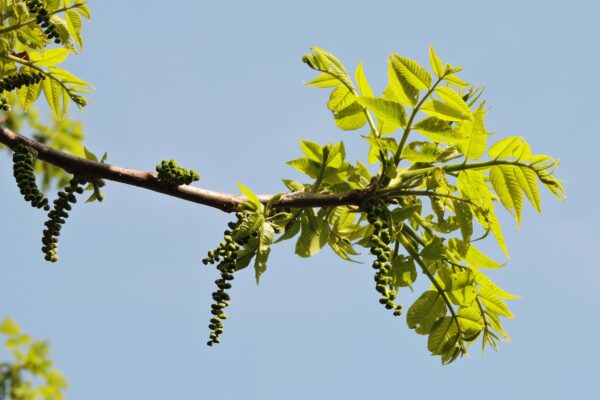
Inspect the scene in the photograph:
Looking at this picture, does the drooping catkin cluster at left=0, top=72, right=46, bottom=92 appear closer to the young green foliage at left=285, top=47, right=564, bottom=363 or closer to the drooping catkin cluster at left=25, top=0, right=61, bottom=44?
the drooping catkin cluster at left=25, top=0, right=61, bottom=44

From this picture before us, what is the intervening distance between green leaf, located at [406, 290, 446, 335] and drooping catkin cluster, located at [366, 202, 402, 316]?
0.72 meters

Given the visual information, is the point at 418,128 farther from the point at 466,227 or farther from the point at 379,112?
the point at 466,227

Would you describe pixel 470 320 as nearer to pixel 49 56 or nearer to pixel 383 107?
pixel 383 107

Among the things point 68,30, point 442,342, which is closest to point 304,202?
point 442,342

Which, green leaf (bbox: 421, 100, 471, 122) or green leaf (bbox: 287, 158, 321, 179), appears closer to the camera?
green leaf (bbox: 421, 100, 471, 122)

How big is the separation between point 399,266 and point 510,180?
746mm

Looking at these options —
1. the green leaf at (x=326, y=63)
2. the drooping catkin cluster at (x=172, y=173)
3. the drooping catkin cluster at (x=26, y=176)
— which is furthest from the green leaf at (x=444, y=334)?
the drooping catkin cluster at (x=26, y=176)

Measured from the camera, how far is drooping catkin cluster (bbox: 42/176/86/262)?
319 cm

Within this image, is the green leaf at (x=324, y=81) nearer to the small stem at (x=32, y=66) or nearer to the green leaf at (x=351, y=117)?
the green leaf at (x=351, y=117)

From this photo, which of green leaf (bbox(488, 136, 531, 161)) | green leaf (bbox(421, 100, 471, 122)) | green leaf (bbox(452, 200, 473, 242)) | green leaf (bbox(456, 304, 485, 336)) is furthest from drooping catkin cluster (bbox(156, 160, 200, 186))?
green leaf (bbox(456, 304, 485, 336))

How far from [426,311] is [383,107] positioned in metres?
1.20

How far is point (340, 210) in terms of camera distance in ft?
12.4

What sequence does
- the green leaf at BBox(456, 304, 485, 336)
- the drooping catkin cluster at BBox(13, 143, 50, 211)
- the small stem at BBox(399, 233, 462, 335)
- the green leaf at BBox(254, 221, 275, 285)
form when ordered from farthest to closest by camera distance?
1. the green leaf at BBox(456, 304, 485, 336)
2. the small stem at BBox(399, 233, 462, 335)
3. the green leaf at BBox(254, 221, 275, 285)
4. the drooping catkin cluster at BBox(13, 143, 50, 211)

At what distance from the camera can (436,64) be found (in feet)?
11.5
